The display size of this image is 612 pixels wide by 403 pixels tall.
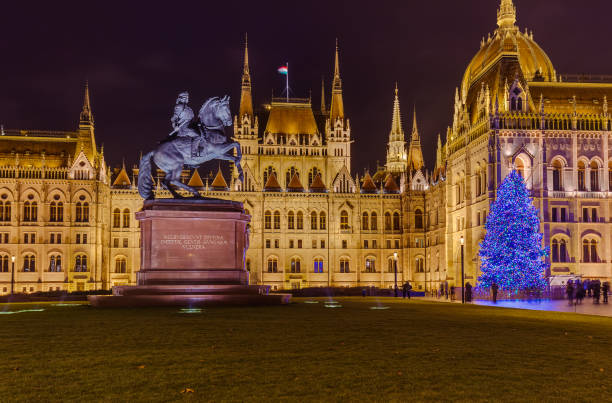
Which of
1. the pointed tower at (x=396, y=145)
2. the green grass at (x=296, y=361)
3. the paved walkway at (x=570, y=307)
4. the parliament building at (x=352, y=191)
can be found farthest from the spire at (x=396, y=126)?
the green grass at (x=296, y=361)

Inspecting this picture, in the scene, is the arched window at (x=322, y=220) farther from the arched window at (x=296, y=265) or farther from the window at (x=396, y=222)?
the window at (x=396, y=222)

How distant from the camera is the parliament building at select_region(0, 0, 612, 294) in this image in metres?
65.8

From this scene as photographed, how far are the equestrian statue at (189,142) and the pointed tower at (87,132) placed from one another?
2367 inches

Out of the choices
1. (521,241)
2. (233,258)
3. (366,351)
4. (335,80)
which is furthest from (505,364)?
(335,80)

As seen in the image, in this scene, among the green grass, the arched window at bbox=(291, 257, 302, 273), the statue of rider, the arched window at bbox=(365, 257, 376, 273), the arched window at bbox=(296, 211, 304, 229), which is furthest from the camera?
the arched window at bbox=(365, 257, 376, 273)

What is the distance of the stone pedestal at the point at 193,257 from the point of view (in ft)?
93.9

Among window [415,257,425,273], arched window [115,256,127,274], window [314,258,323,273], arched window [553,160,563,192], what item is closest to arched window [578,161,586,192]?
arched window [553,160,563,192]

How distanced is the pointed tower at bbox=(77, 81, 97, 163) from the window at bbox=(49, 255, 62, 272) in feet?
43.5

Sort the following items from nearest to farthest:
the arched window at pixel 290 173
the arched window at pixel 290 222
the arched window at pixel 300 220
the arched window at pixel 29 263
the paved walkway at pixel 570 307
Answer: the paved walkway at pixel 570 307
the arched window at pixel 29 263
the arched window at pixel 290 222
the arched window at pixel 300 220
the arched window at pixel 290 173

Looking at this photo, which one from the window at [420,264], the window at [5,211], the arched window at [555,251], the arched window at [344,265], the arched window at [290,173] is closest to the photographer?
the arched window at [555,251]

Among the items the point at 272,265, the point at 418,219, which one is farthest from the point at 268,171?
the point at 418,219

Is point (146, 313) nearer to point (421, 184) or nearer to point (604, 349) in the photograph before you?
point (604, 349)

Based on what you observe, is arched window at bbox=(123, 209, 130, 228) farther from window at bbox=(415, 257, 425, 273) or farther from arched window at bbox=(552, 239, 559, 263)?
arched window at bbox=(552, 239, 559, 263)

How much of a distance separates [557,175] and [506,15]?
2274 centimetres
